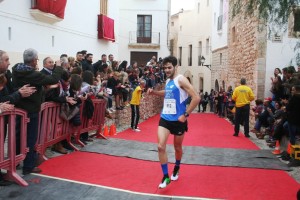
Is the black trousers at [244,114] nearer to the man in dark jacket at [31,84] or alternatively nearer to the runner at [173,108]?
the runner at [173,108]

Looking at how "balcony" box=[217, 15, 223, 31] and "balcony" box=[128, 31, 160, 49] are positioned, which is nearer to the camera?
"balcony" box=[217, 15, 223, 31]

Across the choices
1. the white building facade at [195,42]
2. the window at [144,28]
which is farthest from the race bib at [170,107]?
the white building facade at [195,42]

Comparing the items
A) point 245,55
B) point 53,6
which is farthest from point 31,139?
point 245,55

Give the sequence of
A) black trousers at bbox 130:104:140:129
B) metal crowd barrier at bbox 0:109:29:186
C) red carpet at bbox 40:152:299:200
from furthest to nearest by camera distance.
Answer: black trousers at bbox 130:104:140:129
red carpet at bbox 40:152:299:200
metal crowd barrier at bbox 0:109:29:186

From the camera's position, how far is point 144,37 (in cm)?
3164

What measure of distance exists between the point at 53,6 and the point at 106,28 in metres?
6.71

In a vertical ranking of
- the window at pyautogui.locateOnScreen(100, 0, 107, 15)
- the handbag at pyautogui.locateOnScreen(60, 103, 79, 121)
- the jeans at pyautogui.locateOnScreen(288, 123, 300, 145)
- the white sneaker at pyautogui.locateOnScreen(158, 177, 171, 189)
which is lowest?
the white sneaker at pyautogui.locateOnScreen(158, 177, 171, 189)

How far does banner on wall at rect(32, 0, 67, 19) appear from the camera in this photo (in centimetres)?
1277

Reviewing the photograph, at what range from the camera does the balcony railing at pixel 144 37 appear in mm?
31394

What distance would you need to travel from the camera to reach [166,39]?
31.4m

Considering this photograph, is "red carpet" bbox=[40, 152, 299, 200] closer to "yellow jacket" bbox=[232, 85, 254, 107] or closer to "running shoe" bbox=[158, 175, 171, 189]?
"running shoe" bbox=[158, 175, 171, 189]

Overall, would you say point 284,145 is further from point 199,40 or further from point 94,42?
point 199,40

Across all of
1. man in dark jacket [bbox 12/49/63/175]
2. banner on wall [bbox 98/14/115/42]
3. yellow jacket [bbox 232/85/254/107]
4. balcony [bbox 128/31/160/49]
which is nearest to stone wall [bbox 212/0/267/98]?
yellow jacket [bbox 232/85/254/107]

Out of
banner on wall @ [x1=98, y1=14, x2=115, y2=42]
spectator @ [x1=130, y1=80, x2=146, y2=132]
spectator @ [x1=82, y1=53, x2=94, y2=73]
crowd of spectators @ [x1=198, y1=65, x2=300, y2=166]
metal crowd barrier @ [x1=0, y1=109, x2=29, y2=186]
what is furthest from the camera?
banner on wall @ [x1=98, y1=14, x2=115, y2=42]
